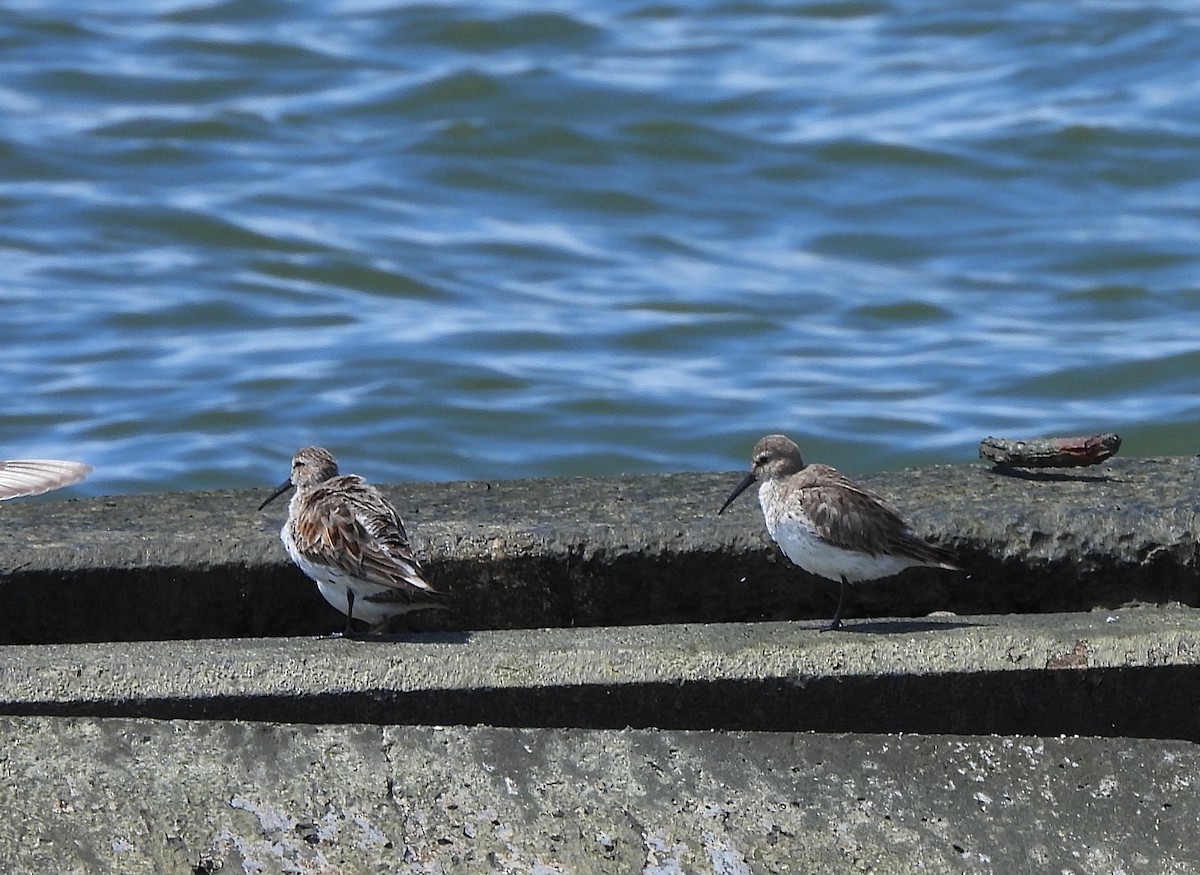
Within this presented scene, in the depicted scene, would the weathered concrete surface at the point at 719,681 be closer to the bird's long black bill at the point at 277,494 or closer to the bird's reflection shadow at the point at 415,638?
the bird's reflection shadow at the point at 415,638

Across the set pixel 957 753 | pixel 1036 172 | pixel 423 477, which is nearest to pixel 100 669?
pixel 957 753

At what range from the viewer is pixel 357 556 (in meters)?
4.41

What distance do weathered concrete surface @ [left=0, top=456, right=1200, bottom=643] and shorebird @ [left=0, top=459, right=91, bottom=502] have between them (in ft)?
1.45

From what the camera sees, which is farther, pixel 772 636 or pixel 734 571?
pixel 734 571

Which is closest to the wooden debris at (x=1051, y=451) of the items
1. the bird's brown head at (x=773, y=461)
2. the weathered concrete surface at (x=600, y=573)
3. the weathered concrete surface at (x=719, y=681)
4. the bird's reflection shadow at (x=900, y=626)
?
the weathered concrete surface at (x=600, y=573)

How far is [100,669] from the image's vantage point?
3.87 metres

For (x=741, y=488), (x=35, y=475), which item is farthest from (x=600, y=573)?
(x=35, y=475)

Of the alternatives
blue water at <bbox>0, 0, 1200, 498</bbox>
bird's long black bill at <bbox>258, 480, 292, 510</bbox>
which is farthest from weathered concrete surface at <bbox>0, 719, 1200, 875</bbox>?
blue water at <bbox>0, 0, 1200, 498</bbox>

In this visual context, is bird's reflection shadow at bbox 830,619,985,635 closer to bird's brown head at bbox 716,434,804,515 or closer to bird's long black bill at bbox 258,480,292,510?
bird's brown head at bbox 716,434,804,515

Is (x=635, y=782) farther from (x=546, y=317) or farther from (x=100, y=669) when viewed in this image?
(x=546, y=317)

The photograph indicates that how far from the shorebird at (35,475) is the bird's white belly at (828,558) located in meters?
2.14

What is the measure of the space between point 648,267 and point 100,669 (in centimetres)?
1162

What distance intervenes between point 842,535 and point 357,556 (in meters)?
1.19

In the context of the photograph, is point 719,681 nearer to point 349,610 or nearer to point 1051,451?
point 349,610
